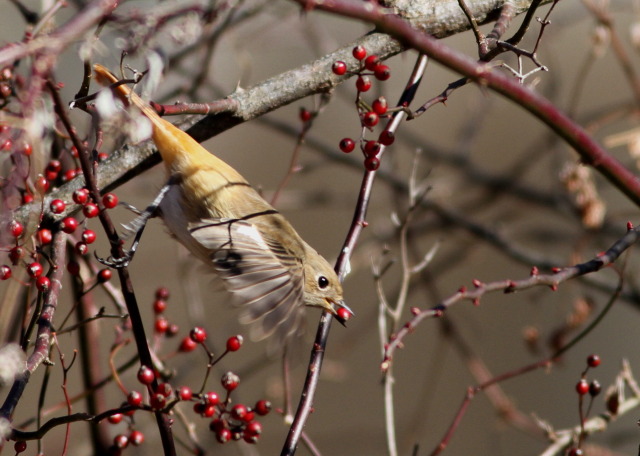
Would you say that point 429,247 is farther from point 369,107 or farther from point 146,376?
point 146,376

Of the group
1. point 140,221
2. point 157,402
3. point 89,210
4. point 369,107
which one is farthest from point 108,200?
point 140,221

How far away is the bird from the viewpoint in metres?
2.35

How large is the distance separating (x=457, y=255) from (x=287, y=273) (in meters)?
1.75

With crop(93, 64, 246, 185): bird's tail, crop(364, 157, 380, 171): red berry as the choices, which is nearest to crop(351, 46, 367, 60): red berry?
crop(364, 157, 380, 171): red berry

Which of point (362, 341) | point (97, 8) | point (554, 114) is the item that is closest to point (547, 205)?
point (362, 341)

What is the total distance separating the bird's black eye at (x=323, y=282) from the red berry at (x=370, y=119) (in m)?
1.05

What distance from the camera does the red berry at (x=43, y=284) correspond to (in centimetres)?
188

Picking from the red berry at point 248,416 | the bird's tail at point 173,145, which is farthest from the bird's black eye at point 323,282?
the red berry at point 248,416

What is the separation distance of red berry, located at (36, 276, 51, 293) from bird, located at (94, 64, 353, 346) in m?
0.56

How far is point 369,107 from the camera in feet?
7.09

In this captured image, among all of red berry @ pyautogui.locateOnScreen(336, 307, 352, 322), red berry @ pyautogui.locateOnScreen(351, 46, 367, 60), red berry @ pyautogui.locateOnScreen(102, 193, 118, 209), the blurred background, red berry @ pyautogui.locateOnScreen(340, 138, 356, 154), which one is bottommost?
red berry @ pyautogui.locateOnScreen(102, 193, 118, 209)

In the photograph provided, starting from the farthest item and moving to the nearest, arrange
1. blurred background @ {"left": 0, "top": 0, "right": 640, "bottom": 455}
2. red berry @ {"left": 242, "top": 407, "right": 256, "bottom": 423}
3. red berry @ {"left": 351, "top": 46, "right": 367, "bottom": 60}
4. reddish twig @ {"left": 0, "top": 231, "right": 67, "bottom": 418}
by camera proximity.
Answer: blurred background @ {"left": 0, "top": 0, "right": 640, "bottom": 455} → red berry @ {"left": 351, "top": 46, "right": 367, "bottom": 60} → red berry @ {"left": 242, "top": 407, "right": 256, "bottom": 423} → reddish twig @ {"left": 0, "top": 231, "right": 67, "bottom": 418}

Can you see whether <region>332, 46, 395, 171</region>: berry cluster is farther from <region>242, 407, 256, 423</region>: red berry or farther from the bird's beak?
<region>242, 407, 256, 423</region>: red berry

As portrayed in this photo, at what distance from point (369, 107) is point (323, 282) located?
3.37 ft
